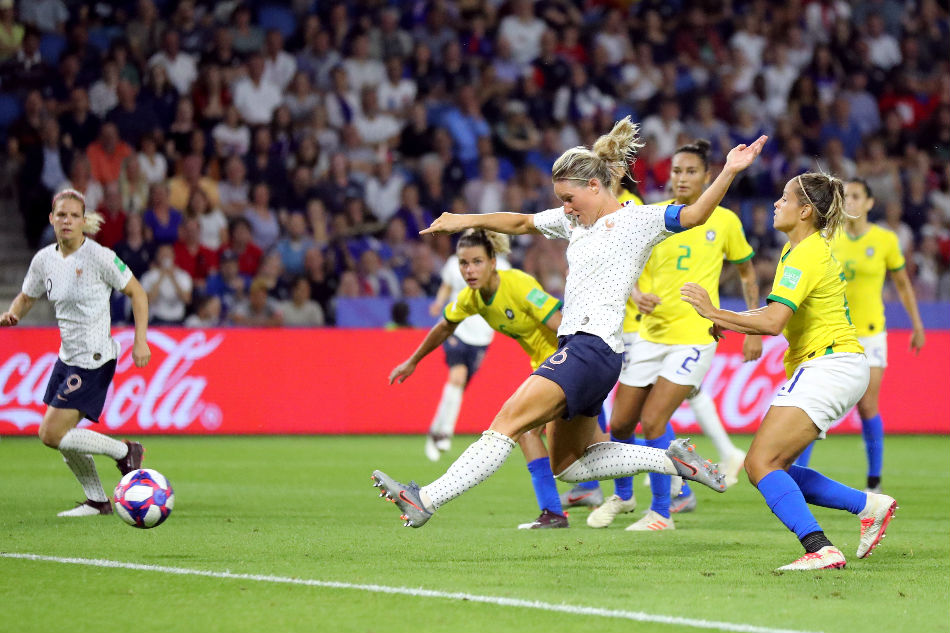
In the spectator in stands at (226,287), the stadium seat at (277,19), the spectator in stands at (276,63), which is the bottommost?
the spectator in stands at (226,287)

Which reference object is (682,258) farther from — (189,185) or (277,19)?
(277,19)

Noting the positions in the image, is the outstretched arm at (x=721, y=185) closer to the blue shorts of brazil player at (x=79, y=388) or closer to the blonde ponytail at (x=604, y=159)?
the blonde ponytail at (x=604, y=159)

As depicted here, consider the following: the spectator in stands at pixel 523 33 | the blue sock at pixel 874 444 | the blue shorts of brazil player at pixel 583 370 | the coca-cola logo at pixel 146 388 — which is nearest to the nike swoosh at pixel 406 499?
the blue shorts of brazil player at pixel 583 370

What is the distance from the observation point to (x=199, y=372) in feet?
50.3

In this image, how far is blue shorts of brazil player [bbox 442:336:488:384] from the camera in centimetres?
1407

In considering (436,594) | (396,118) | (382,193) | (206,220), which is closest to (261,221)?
(206,220)

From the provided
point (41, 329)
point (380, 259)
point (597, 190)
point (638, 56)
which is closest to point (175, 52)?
point (380, 259)

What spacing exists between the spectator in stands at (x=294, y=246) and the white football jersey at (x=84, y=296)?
840 cm

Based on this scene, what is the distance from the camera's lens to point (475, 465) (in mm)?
6301

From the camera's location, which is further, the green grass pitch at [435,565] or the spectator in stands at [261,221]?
the spectator in stands at [261,221]

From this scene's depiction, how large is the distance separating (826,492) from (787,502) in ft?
1.83

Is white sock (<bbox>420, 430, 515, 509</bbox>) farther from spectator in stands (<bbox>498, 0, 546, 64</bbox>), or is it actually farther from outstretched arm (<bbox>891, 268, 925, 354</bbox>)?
spectator in stands (<bbox>498, 0, 546, 64</bbox>)

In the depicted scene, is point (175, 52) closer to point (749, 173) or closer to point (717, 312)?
point (749, 173)

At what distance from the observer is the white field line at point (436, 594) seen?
5.08m
